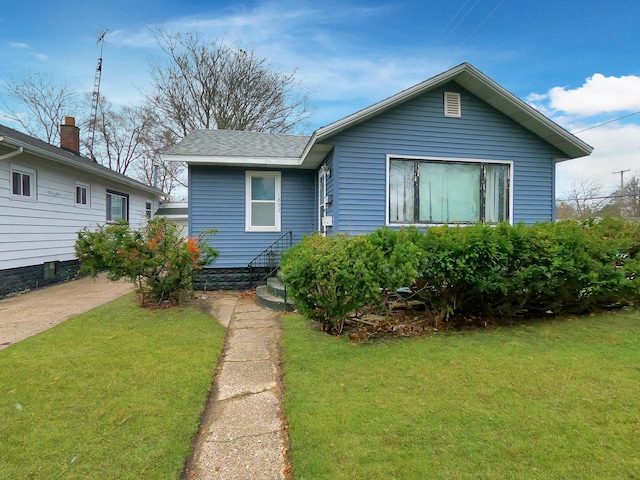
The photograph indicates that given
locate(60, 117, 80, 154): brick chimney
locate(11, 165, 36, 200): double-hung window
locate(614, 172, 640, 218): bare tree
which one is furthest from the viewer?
locate(614, 172, 640, 218): bare tree

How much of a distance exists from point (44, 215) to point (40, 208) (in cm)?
23

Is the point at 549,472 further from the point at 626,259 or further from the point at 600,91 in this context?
the point at 600,91

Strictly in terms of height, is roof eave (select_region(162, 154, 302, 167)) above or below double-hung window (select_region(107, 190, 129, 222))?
above

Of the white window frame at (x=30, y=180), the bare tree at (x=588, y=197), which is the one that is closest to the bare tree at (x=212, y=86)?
the white window frame at (x=30, y=180)

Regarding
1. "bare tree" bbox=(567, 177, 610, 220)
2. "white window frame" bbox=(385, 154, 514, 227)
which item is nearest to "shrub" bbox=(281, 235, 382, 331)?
"white window frame" bbox=(385, 154, 514, 227)

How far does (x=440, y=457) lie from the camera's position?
2146 millimetres

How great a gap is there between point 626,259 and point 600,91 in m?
18.3

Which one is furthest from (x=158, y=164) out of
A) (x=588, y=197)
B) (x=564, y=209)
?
(x=588, y=197)

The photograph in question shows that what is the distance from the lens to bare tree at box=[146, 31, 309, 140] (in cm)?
1975

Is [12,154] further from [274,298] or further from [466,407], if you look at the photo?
[466,407]

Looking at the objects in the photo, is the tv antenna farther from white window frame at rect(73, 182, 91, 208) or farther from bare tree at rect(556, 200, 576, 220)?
bare tree at rect(556, 200, 576, 220)

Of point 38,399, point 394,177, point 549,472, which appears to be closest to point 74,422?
point 38,399

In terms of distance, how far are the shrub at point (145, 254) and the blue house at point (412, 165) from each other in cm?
193

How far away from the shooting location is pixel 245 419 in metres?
2.71
